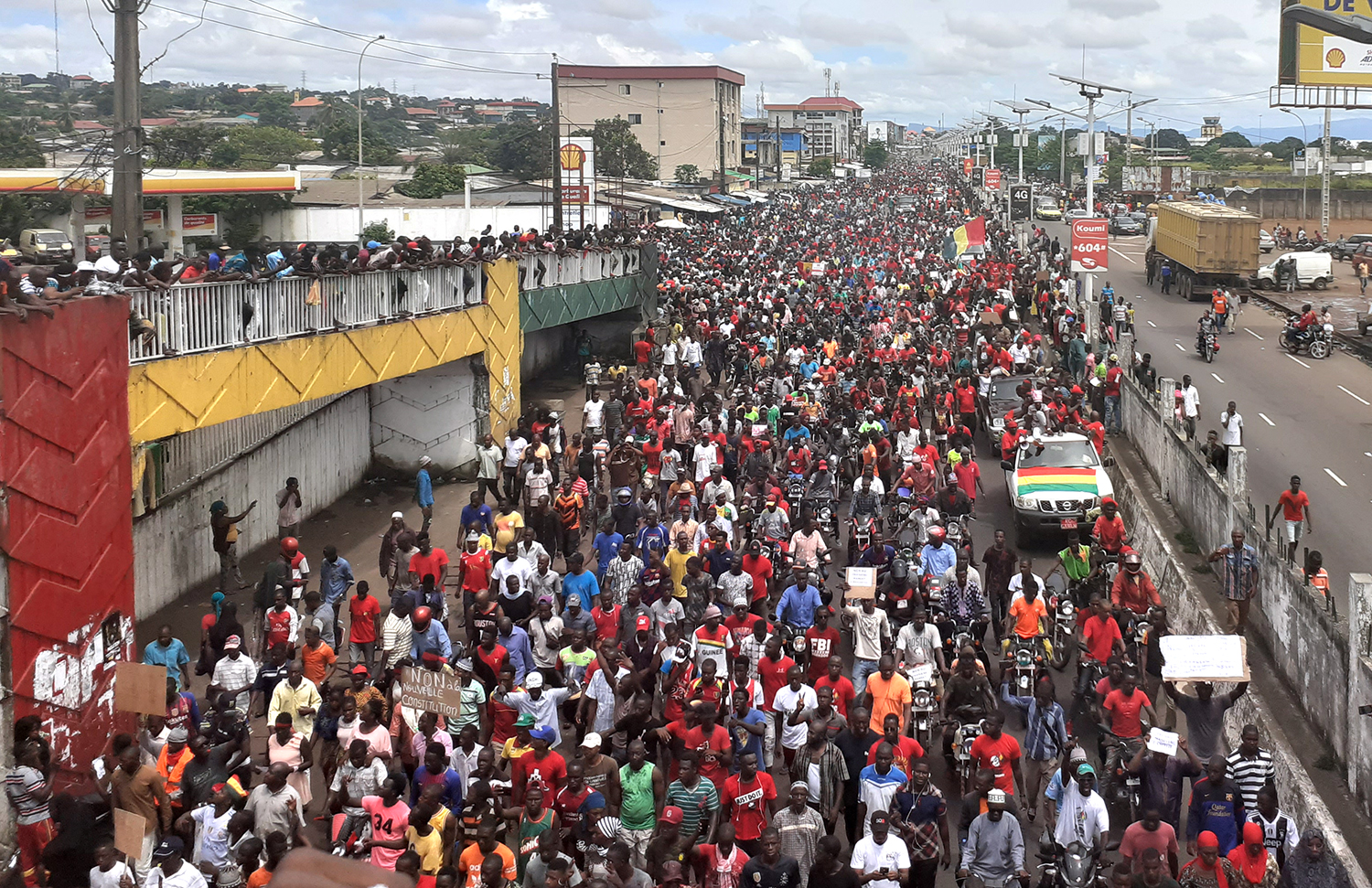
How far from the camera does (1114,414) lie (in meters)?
25.4

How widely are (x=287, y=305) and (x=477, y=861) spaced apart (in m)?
9.79

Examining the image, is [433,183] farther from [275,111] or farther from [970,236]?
[275,111]

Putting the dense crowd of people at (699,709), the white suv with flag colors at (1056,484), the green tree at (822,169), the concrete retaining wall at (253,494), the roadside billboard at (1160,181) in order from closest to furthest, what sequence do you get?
the dense crowd of people at (699,709) → the concrete retaining wall at (253,494) → the white suv with flag colors at (1056,484) → the roadside billboard at (1160,181) → the green tree at (822,169)

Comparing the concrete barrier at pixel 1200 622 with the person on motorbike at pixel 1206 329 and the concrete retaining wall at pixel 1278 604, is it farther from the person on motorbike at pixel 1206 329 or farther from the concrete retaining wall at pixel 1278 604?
the person on motorbike at pixel 1206 329

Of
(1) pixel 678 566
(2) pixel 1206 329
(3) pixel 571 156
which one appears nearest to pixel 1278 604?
(1) pixel 678 566

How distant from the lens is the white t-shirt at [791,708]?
10.2m

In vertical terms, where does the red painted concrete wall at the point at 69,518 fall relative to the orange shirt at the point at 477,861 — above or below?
above

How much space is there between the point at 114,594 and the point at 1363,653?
992 cm

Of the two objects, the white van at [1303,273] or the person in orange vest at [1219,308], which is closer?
the person in orange vest at [1219,308]

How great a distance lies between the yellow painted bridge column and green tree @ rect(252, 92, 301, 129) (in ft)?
289

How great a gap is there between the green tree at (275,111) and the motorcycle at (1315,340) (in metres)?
85.6

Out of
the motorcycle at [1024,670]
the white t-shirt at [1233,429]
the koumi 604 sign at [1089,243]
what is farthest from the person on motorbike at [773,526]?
the koumi 604 sign at [1089,243]

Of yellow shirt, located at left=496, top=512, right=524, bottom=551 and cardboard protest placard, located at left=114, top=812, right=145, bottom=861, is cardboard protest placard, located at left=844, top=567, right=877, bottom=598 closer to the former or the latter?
yellow shirt, located at left=496, top=512, right=524, bottom=551

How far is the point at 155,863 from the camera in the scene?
8.52 m
